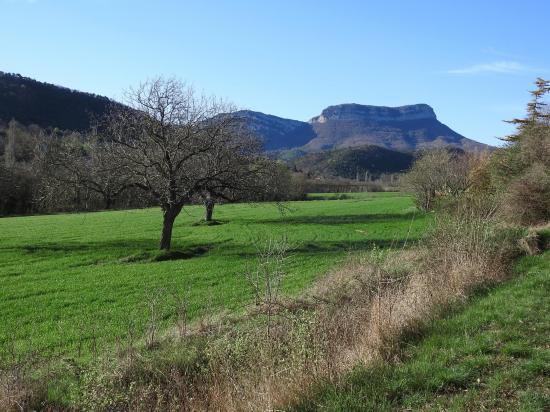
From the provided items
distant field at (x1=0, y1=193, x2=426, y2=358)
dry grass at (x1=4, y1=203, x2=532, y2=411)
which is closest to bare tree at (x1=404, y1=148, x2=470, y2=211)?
distant field at (x1=0, y1=193, x2=426, y2=358)

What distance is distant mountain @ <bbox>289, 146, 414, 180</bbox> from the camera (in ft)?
586

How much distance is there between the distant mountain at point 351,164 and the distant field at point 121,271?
136 metres

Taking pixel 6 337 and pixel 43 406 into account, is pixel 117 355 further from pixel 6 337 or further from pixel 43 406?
pixel 6 337

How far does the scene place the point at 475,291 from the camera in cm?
1001

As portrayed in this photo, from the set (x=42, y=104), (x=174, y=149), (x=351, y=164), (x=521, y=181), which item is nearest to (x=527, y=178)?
(x=521, y=181)

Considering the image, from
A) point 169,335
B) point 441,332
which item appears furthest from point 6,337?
point 441,332

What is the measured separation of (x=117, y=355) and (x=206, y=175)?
18697mm

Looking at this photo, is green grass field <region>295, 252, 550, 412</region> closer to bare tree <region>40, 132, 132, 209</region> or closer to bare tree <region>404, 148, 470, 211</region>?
bare tree <region>40, 132, 132, 209</region>

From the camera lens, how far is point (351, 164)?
184625mm

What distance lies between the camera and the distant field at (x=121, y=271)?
12562 mm

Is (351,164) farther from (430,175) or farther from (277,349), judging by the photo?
(277,349)

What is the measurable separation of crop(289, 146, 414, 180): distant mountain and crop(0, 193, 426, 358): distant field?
445ft

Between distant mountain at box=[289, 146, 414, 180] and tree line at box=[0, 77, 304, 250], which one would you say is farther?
distant mountain at box=[289, 146, 414, 180]

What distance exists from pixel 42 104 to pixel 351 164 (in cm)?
10908
